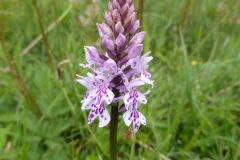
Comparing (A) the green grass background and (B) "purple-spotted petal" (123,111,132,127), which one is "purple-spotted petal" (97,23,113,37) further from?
(A) the green grass background

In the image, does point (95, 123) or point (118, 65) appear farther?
point (95, 123)

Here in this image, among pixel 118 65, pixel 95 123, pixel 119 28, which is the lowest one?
pixel 95 123

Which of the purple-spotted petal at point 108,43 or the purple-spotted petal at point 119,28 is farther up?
the purple-spotted petal at point 119,28

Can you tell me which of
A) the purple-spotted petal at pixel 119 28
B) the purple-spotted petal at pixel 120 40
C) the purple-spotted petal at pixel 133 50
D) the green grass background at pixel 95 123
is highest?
the purple-spotted petal at pixel 119 28

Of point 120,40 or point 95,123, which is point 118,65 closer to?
point 120,40

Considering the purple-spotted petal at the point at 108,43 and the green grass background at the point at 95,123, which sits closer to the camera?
the purple-spotted petal at the point at 108,43

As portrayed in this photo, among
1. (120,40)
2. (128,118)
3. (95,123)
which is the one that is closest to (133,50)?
(120,40)

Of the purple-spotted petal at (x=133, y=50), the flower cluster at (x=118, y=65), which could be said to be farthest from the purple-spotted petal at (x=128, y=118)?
the purple-spotted petal at (x=133, y=50)

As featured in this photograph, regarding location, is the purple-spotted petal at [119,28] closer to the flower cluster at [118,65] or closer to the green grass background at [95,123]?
the flower cluster at [118,65]

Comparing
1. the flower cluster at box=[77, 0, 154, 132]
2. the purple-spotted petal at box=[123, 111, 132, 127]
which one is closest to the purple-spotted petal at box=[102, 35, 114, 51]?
the flower cluster at box=[77, 0, 154, 132]
